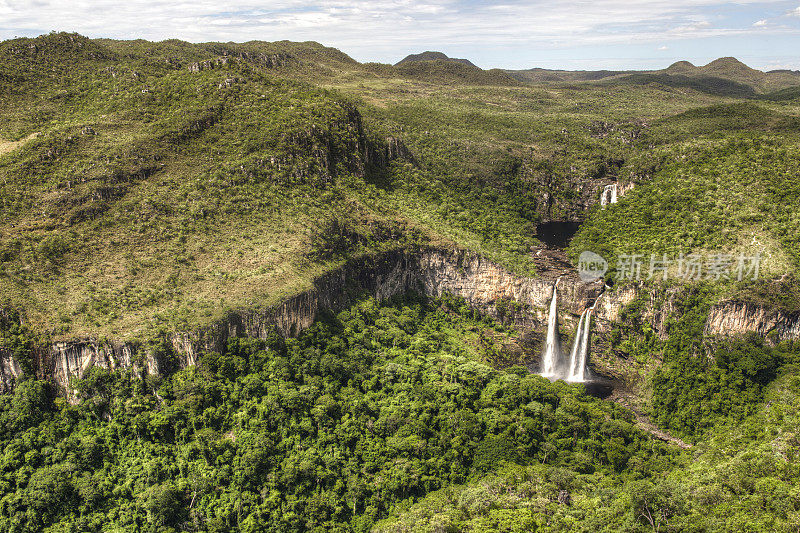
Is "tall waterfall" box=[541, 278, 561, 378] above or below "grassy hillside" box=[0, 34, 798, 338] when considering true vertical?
below

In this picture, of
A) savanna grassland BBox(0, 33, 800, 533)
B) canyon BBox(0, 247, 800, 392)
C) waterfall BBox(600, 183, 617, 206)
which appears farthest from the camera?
waterfall BBox(600, 183, 617, 206)

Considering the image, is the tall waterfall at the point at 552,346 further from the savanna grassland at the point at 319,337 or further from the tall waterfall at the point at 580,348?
the savanna grassland at the point at 319,337

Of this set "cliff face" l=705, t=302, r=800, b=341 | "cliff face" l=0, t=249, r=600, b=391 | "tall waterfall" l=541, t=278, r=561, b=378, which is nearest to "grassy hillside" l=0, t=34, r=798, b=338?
"cliff face" l=0, t=249, r=600, b=391

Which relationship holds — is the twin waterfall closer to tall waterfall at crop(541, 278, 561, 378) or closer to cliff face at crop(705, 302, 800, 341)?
tall waterfall at crop(541, 278, 561, 378)

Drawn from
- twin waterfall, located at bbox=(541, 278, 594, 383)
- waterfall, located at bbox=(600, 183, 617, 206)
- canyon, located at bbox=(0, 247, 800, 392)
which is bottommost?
twin waterfall, located at bbox=(541, 278, 594, 383)

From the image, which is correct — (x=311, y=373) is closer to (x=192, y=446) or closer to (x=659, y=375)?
(x=192, y=446)

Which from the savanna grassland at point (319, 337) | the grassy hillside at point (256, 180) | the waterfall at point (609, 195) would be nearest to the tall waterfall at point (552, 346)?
the savanna grassland at point (319, 337)

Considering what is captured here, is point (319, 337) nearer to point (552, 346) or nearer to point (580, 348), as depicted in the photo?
point (552, 346)
